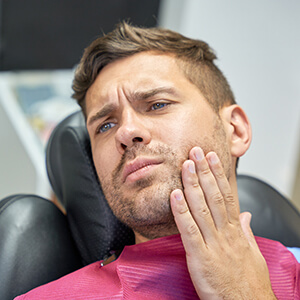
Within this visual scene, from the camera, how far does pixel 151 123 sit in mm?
1032

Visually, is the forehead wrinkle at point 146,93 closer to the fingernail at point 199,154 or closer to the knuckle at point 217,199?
the fingernail at point 199,154

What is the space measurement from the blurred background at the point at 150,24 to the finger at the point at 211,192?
4.82 ft

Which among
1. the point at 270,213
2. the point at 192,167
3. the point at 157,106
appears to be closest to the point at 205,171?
the point at 192,167

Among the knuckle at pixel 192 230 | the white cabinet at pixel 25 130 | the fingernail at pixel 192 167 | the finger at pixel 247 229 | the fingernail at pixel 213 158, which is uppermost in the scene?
the fingernail at pixel 213 158

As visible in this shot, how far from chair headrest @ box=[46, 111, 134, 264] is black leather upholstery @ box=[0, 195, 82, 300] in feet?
0.17

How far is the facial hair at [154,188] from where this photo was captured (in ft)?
3.15

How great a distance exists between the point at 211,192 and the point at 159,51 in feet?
1.62

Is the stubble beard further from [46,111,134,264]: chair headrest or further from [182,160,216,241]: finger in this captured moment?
[46,111,134,264]: chair headrest

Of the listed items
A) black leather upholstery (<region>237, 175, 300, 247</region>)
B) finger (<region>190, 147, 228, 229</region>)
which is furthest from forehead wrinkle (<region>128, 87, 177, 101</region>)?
black leather upholstery (<region>237, 175, 300, 247</region>)

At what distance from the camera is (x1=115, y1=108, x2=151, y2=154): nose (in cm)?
100

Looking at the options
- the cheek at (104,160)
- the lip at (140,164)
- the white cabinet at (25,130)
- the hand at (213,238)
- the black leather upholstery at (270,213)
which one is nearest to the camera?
the hand at (213,238)

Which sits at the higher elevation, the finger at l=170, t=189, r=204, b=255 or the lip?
the lip

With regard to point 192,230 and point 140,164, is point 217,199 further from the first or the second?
point 140,164

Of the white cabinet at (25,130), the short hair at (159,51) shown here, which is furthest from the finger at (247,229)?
the white cabinet at (25,130)
